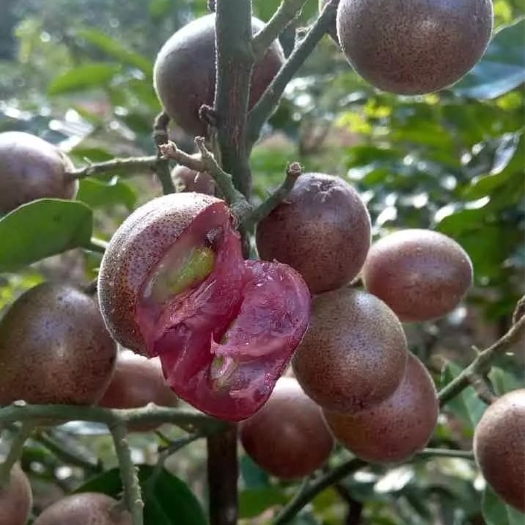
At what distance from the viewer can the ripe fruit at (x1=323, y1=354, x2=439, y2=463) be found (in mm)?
758

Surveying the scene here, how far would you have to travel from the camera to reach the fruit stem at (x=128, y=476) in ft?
2.14

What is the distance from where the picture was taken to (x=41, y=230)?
72 centimetres

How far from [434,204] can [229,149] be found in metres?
0.74

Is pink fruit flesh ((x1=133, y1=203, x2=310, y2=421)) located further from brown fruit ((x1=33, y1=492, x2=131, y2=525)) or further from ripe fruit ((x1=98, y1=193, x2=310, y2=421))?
brown fruit ((x1=33, y1=492, x2=131, y2=525))

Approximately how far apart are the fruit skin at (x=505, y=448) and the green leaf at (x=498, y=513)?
0.08 meters

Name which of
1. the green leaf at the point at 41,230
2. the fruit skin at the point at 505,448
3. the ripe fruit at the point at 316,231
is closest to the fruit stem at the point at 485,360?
the fruit skin at the point at 505,448

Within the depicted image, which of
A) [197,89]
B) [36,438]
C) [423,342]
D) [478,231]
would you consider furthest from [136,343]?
[423,342]

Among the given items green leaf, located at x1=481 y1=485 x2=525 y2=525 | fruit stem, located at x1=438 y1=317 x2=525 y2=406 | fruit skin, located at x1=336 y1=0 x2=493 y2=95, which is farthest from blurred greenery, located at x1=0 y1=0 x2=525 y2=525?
fruit skin, located at x1=336 y1=0 x2=493 y2=95

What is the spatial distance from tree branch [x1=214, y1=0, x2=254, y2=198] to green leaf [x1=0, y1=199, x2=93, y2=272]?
14 centimetres

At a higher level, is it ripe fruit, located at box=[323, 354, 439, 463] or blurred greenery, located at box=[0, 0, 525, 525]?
ripe fruit, located at box=[323, 354, 439, 463]

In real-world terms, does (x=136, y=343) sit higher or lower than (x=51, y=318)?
higher

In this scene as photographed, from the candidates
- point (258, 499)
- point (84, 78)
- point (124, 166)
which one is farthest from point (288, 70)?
point (84, 78)

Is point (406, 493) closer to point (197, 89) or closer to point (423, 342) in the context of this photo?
point (423, 342)

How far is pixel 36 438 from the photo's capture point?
0.95 meters
